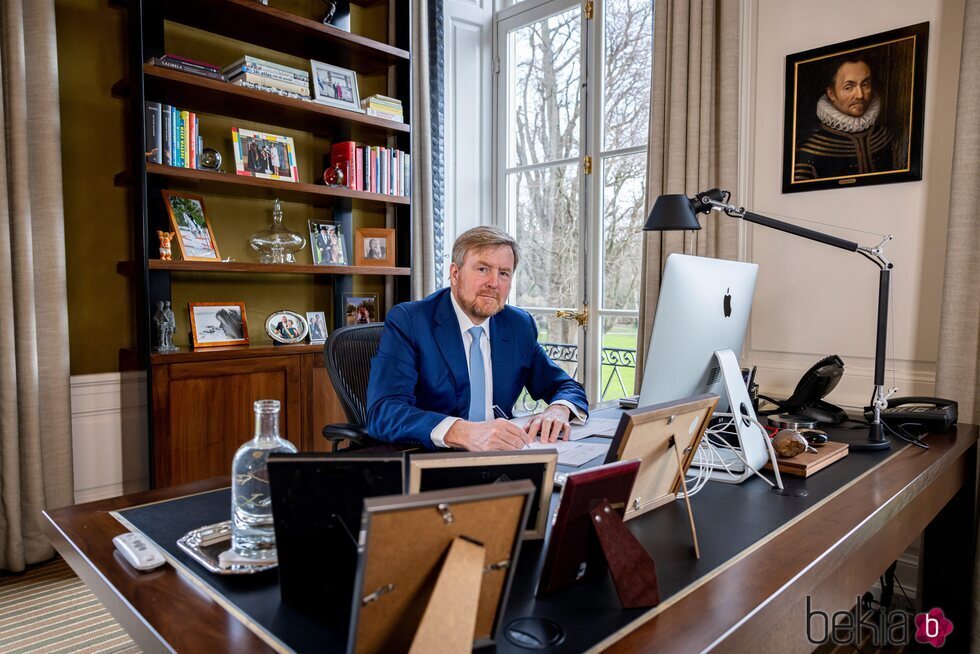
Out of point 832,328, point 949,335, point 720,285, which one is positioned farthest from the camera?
point 832,328

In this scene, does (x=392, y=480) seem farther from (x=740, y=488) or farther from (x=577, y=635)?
(x=740, y=488)

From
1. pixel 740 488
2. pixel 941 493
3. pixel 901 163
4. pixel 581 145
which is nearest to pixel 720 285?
pixel 740 488

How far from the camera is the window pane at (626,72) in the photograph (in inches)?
134

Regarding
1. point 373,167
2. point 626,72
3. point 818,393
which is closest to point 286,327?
point 373,167

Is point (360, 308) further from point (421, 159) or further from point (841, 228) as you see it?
point (841, 228)

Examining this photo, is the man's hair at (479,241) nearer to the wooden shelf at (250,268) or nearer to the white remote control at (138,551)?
the white remote control at (138,551)

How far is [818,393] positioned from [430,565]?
163cm

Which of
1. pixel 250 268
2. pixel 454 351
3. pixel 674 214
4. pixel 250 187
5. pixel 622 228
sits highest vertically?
pixel 250 187

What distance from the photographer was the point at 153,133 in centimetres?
261

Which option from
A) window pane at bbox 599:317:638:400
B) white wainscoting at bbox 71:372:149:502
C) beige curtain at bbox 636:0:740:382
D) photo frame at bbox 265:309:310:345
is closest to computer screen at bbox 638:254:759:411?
beige curtain at bbox 636:0:740:382

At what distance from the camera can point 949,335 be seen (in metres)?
2.14

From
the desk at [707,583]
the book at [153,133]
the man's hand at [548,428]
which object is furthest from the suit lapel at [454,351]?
the book at [153,133]

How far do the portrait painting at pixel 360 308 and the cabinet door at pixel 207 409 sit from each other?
58 centimetres

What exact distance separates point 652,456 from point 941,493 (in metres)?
1.06
